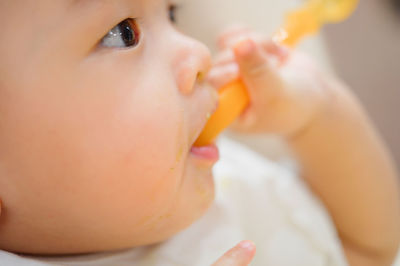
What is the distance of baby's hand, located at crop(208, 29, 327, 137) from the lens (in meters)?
0.54

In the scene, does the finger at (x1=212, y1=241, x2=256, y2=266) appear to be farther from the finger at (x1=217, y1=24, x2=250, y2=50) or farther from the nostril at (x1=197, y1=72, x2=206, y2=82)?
the finger at (x1=217, y1=24, x2=250, y2=50)

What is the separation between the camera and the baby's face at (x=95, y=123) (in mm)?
335

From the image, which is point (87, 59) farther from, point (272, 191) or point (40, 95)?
point (272, 191)

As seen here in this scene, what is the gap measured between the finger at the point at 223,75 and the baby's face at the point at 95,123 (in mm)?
104

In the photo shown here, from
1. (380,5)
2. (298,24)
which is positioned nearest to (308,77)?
(298,24)

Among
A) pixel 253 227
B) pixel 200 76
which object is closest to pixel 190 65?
pixel 200 76

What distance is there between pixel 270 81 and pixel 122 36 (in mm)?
236

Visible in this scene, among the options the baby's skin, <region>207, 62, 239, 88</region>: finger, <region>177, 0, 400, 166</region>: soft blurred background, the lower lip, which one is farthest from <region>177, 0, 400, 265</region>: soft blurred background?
the lower lip

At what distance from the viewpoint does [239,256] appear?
0.39 m

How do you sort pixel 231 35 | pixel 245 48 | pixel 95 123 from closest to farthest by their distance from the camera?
pixel 95 123, pixel 245 48, pixel 231 35

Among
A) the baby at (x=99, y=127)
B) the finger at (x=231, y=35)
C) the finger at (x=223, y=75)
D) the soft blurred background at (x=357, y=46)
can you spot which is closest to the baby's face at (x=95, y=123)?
the baby at (x=99, y=127)

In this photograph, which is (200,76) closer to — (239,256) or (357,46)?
(239,256)

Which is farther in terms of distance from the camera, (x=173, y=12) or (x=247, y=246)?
(x=173, y=12)

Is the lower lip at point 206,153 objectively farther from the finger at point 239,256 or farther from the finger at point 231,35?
the finger at point 231,35
